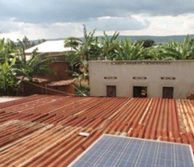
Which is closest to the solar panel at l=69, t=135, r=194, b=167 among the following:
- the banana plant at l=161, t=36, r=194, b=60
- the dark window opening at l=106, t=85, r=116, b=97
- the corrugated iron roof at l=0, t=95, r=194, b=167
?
the corrugated iron roof at l=0, t=95, r=194, b=167

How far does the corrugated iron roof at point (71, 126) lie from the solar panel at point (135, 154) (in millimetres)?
500

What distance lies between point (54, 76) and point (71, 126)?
30491 mm

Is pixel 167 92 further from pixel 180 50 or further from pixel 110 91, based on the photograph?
pixel 180 50

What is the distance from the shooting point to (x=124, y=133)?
8.18 m

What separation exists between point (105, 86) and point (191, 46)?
1116 centimetres

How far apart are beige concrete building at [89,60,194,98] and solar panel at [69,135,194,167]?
68.2ft

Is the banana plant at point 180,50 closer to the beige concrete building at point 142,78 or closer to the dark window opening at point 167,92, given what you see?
the beige concrete building at point 142,78

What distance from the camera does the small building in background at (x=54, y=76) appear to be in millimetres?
32875

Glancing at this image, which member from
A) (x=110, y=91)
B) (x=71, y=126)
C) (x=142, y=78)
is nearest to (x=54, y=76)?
(x=110, y=91)

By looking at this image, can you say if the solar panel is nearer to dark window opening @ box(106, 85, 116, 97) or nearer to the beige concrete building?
the beige concrete building

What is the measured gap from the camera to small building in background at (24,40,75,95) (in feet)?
108

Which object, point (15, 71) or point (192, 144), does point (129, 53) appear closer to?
point (15, 71)

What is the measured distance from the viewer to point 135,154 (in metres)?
6.07

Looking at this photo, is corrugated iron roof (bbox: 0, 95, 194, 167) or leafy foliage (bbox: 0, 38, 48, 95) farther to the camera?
leafy foliage (bbox: 0, 38, 48, 95)
